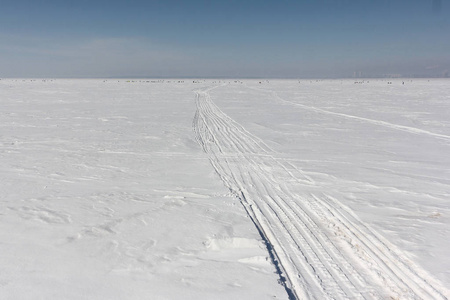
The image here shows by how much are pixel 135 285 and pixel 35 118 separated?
1529 cm

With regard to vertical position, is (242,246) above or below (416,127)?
below

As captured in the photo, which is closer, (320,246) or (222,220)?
(320,246)

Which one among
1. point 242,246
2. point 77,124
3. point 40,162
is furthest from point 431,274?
point 77,124

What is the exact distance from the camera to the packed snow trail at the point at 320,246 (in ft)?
10.9

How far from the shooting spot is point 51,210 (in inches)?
200

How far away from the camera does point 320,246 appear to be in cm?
413

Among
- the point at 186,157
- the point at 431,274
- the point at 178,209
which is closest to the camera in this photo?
the point at 431,274

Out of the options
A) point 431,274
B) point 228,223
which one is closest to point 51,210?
point 228,223

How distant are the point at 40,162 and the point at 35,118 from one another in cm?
945

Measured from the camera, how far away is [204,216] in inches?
199

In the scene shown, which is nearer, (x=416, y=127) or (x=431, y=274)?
(x=431, y=274)

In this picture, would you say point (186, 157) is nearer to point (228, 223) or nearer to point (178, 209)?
point (178, 209)

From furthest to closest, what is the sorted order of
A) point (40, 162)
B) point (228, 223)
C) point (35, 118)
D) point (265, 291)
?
point (35, 118), point (40, 162), point (228, 223), point (265, 291)

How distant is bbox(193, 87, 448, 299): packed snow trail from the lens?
3324 millimetres
